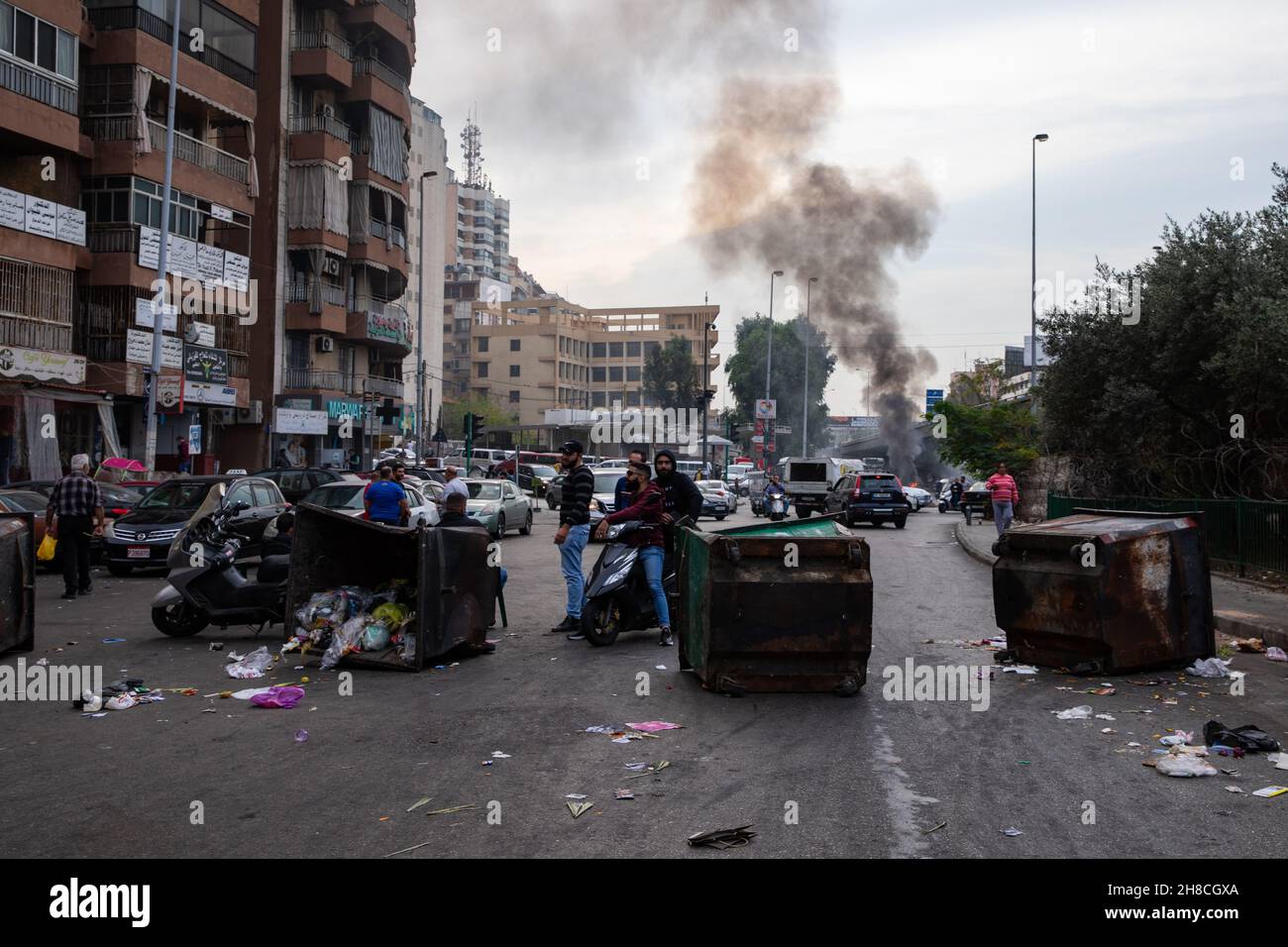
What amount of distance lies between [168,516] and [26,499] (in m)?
2.22

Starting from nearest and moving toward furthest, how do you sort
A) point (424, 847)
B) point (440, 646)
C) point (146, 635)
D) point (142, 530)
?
point (424, 847)
point (440, 646)
point (146, 635)
point (142, 530)

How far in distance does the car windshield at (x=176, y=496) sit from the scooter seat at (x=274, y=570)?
29.1ft

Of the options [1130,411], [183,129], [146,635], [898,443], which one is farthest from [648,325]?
[146,635]

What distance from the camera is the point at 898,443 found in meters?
61.9

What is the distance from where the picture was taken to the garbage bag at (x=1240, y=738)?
6.69 metres

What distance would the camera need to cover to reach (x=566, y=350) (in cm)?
11556

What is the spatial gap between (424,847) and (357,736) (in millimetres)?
2373

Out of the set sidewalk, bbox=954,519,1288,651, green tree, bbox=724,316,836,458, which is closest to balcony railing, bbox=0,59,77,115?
sidewalk, bbox=954,519,1288,651

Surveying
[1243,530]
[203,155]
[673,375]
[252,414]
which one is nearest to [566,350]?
[673,375]

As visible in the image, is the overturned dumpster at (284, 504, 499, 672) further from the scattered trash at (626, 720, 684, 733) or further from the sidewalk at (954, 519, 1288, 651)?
the sidewalk at (954, 519, 1288, 651)

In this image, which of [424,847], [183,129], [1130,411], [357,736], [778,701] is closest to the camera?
[424,847]

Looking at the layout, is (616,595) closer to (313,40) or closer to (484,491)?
(484,491)

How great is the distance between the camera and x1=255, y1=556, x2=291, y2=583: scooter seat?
1102 cm
